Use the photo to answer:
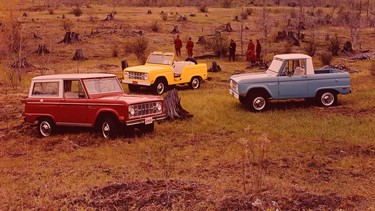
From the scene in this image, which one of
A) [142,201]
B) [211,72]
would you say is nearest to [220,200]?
[142,201]

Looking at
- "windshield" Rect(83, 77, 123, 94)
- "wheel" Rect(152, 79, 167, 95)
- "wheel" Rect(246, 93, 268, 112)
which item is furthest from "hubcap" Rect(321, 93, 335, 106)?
"windshield" Rect(83, 77, 123, 94)

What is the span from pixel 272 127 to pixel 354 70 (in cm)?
1248

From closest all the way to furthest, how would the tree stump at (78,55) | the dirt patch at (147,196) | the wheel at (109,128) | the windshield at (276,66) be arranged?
1. the dirt patch at (147,196)
2. the wheel at (109,128)
3. the windshield at (276,66)
4. the tree stump at (78,55)

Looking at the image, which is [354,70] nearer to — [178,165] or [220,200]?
[178,165]

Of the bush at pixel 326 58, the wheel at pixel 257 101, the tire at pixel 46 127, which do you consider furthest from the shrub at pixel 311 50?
the tire at pixel 46 127

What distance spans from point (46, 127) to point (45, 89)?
1025 mm

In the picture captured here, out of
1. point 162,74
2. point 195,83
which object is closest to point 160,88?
point 162,74

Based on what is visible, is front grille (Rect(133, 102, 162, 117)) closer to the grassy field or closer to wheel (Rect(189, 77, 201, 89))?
the grassy field

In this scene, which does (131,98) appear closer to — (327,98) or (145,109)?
(145,109)

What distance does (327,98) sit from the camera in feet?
46.3

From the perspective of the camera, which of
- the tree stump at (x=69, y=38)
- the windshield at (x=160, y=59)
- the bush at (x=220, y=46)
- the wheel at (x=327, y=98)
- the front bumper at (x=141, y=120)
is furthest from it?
the tree stump at (x=69, y=38)

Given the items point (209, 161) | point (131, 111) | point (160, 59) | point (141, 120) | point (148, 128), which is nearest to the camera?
point (209, 161)

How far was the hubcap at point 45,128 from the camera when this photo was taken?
459 inches

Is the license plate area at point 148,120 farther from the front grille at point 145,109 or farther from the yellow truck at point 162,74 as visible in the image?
the yellow truck at point 162,74
